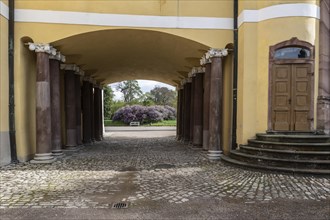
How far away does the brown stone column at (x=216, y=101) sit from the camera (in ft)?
36.8

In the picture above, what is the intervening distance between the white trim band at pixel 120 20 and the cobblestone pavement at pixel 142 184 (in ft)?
14.3

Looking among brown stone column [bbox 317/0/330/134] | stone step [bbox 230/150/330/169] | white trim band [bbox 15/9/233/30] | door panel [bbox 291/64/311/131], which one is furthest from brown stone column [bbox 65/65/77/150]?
brown stone column [bbox 317/0/330/134]

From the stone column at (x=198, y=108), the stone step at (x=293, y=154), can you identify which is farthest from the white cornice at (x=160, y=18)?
the stone step at (x=293, y=154)

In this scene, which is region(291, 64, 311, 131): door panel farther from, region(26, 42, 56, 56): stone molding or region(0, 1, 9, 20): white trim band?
region(0, 1, 9, 20): white trim band

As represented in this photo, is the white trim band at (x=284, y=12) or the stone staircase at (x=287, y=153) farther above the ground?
the white trim band at (x=284, y=12)

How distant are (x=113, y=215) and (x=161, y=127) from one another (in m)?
27.9

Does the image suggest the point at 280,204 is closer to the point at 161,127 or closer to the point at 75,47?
the point at 75,47

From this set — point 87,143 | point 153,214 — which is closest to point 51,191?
point 153,214

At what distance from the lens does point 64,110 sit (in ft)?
47.8

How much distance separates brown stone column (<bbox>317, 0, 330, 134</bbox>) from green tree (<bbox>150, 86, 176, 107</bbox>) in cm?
4731

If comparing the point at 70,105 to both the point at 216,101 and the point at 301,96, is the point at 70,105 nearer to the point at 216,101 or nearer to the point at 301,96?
the point at 216,101

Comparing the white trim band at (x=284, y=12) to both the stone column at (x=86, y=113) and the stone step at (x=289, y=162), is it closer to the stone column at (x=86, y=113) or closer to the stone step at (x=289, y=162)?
the stone step at (x=289, y=162)

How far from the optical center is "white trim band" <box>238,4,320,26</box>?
394 inches

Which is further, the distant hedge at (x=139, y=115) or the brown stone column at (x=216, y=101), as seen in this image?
the distant hedge at (x=139, y=115)
